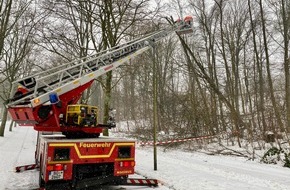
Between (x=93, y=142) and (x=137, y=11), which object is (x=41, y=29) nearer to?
(x=137, y=11)

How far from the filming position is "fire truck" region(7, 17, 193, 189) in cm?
663

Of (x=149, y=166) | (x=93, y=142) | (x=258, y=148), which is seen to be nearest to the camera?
(x=93, y=142)

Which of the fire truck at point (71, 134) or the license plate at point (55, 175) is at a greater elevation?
the fire truck at point (71, 134)

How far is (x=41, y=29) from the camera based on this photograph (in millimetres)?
19516

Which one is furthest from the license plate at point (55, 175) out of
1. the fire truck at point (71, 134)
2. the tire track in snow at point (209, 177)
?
the tire track in snow at point (209, 177)

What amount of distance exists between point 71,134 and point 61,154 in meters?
1.76

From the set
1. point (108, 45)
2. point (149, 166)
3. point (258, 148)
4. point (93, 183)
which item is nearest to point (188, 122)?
point (258, 148)

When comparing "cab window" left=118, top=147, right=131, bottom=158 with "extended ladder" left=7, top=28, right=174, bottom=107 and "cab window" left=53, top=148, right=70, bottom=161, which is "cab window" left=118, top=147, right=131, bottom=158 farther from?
"extended ladder" left=7, top=28, right=174, bottom=107

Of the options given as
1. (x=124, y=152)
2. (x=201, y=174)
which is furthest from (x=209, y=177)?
(x=124, y=152)

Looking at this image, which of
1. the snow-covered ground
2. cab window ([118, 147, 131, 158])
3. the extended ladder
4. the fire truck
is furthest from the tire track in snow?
the extended ladder

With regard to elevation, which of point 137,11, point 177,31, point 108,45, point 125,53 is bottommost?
point 125,53

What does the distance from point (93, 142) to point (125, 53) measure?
4340 mm

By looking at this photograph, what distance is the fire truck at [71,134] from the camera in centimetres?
663

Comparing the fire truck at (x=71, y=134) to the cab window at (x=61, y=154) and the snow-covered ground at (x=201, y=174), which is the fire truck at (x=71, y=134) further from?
the snow-covered ground at (x=201, y=174)
